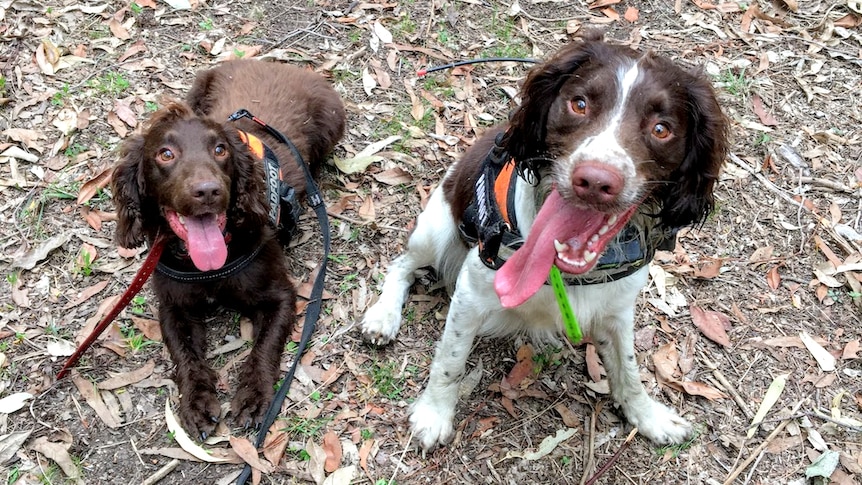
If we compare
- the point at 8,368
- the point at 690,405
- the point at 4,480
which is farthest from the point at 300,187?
the point at 690,405

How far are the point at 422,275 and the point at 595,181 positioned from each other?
203 centimetres

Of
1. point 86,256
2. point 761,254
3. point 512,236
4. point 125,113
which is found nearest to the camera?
point 512,236

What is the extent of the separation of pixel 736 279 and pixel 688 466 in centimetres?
125

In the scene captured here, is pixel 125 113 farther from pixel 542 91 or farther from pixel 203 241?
pixel 542 91

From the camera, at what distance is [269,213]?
3.50 meters

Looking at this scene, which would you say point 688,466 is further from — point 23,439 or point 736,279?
point 23,439

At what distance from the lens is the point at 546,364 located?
3635 millimetres

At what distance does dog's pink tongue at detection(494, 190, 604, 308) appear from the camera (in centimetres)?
230

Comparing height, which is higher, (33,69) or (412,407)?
(33,69)

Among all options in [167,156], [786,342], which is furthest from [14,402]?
[786,342]

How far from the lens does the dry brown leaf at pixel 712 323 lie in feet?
12.4

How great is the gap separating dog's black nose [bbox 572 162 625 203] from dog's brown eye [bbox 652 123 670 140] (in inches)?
11.2

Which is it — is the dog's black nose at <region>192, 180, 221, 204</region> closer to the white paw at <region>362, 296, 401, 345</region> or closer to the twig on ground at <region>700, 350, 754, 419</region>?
the white paw at <region>362, 296, 401, 345</region>

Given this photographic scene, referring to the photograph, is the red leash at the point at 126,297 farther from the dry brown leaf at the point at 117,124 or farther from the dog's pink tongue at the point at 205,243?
the dry brown leaf at the point at 117,124
